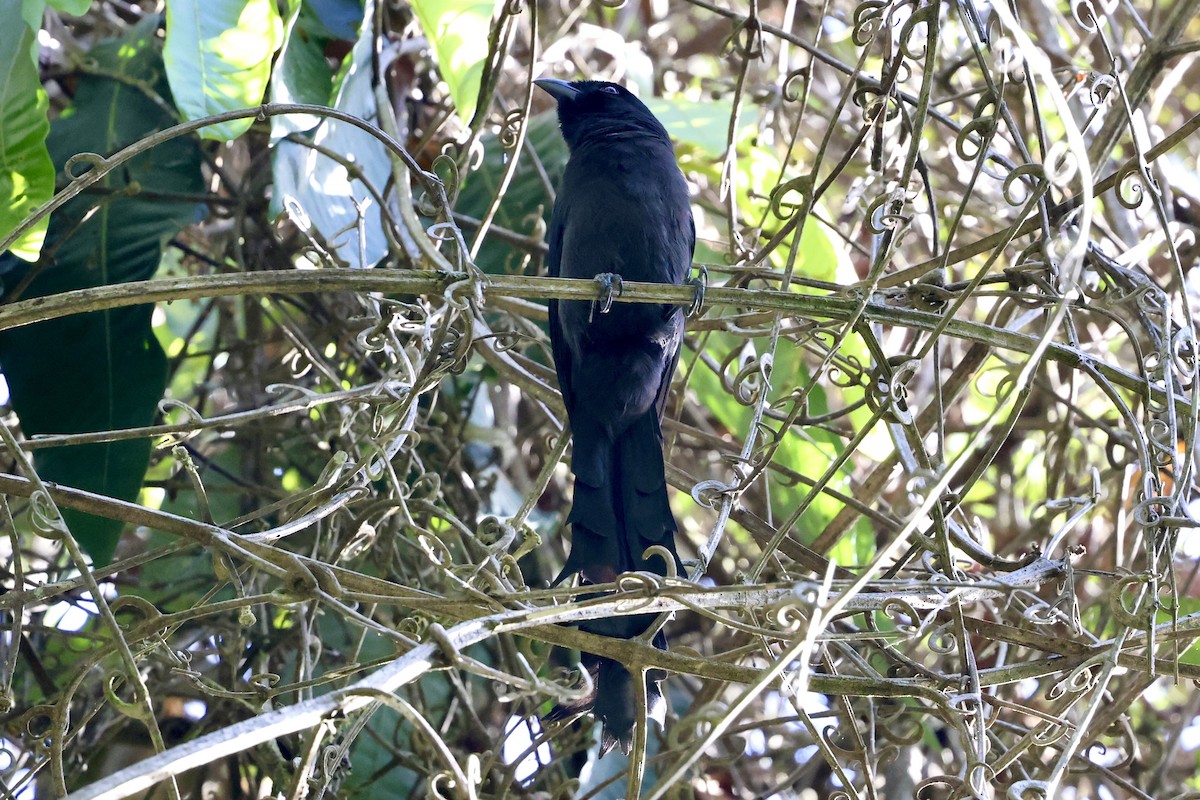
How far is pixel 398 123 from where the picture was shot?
3.40 meters

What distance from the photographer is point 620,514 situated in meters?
2.51

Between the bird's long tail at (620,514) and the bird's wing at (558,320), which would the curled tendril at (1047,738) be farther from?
the bird's wing at (558,320)

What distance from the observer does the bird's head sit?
3.16 meters

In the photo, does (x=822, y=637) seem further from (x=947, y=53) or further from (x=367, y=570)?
(x=947, y=53)

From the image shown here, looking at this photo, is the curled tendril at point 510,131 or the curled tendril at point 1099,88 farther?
the curled tendril at point 510,131

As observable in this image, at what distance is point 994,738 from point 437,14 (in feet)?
6.20

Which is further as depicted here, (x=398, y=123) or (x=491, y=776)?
(x=398, y=123)

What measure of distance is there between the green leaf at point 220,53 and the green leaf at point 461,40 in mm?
354

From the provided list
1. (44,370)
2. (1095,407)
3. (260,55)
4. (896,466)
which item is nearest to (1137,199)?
(896,466)

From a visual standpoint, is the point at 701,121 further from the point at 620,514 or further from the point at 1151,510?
the point at 1151,510

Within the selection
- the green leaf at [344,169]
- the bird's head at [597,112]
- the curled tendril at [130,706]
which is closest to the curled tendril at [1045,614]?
the curled tendril at [130,706]

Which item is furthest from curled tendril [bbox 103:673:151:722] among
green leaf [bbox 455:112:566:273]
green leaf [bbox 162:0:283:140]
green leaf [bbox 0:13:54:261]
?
green leaf [bbox 455:112:566:273]

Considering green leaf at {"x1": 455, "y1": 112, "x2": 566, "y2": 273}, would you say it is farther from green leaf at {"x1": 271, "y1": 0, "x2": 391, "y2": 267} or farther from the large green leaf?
the large green leaf

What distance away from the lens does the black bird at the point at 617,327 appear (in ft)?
8.08
